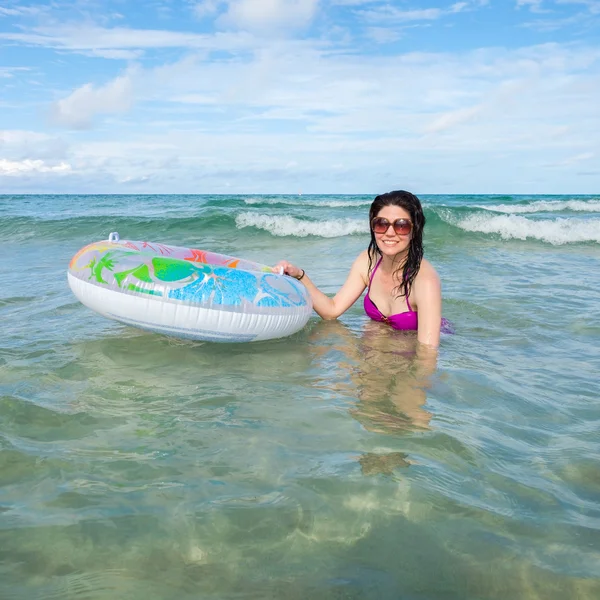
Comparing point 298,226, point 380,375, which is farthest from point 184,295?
point 298,226

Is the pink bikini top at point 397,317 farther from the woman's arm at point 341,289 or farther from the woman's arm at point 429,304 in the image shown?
the woman's arm at point 429,304

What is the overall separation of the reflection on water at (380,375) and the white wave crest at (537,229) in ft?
34.8

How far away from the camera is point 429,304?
13.3 ft

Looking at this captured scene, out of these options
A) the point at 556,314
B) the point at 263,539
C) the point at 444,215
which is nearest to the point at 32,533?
the point at 263,539

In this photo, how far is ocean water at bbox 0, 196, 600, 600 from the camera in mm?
1798

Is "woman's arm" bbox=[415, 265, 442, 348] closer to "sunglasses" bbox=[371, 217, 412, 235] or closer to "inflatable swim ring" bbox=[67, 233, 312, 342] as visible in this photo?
"sunglasses" bbox=[371, 217, 412, 235]

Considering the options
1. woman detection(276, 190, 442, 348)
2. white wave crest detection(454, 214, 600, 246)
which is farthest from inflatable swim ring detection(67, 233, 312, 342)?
white wave crest detection(454, 214, 600, 246)

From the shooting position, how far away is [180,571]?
180 cm

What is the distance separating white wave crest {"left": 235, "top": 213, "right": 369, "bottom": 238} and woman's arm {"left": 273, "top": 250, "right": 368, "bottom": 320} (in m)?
10.4

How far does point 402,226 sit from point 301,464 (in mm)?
1989

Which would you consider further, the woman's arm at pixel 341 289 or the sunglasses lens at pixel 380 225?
the woman's arm at pixel 341 289

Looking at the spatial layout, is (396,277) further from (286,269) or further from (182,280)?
(182,280)

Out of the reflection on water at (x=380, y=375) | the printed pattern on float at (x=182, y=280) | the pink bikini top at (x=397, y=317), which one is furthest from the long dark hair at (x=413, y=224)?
the printed pattern on float at (x=182, y=280)

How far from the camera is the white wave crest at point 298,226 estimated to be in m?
15.4
